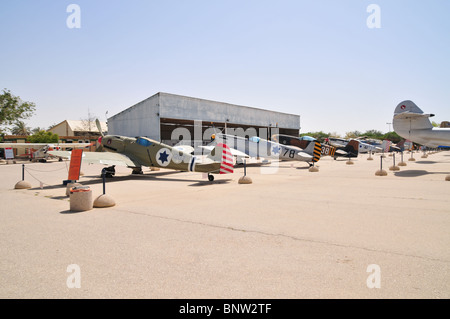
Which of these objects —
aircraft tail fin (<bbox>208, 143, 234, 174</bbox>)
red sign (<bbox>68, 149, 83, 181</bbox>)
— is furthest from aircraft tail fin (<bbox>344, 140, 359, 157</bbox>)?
red sign (<bbox>68, 149, 83, 181</bbox>)

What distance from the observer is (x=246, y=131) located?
59.5 meters

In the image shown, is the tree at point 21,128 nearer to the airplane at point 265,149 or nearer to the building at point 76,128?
the building at point 76,128

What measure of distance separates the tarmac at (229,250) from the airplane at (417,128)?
12105 mm

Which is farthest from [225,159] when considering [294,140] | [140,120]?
[140,120]

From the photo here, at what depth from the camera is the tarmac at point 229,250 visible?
3.42 meters

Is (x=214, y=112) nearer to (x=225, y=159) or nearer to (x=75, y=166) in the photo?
(x=225, y=159)

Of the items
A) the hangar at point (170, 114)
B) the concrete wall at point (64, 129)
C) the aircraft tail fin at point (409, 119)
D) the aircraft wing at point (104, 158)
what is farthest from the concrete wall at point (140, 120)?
the concrete wall at point (64, 129)

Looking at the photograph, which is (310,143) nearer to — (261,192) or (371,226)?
(261,192)

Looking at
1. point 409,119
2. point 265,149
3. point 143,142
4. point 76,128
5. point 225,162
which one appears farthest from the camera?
point 76,128

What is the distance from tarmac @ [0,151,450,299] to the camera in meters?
3.42

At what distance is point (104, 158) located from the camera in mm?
15148

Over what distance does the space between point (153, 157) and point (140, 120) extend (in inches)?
944

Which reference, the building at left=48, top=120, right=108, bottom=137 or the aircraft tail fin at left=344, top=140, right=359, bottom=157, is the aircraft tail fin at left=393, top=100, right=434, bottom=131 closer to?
the aircraft tail fin at left=344, top=140, right=359, bottom=157
